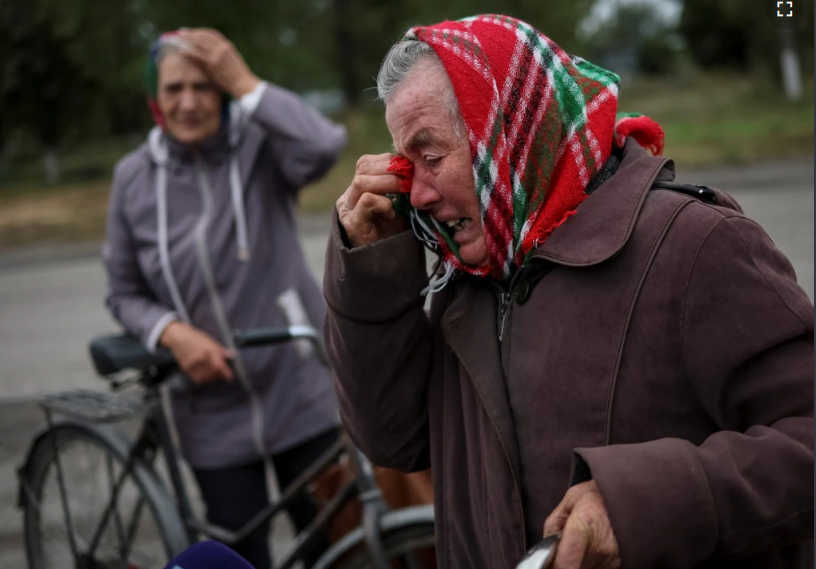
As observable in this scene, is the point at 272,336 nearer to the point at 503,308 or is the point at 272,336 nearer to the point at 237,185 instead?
the point at 237,185

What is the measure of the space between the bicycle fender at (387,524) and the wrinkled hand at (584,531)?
48.3 inches

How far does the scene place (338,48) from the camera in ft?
104

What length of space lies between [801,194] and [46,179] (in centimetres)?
1905

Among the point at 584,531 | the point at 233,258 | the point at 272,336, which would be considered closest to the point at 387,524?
the point at 272,336

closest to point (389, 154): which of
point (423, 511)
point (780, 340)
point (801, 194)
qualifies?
point (780, 340)

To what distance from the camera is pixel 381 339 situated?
190 centimetres

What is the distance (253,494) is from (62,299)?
8.11 meters

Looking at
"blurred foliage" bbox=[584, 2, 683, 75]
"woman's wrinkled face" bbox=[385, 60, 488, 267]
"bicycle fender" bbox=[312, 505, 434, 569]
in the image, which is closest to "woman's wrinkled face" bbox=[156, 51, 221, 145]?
"bicycle fender" bbox=[312, 505, 434, 569]

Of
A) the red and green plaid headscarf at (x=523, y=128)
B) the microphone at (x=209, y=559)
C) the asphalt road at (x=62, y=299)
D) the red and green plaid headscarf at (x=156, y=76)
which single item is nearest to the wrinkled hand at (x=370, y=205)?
the red and green plaid headscarf at (x=523, y=128)

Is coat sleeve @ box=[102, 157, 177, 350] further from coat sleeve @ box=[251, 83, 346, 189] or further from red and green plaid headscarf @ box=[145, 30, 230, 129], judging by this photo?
coat sleeve @ box=[251, 83, 346, 189]

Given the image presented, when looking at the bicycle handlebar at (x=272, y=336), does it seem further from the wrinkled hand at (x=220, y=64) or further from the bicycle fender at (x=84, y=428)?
the wrinkled hand at (x=220, y=64)

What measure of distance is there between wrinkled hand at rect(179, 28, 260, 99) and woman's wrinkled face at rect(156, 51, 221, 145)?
1.6 inches

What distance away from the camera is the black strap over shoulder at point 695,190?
1641 millimetres

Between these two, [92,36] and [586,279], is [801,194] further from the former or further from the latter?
[92,36]
